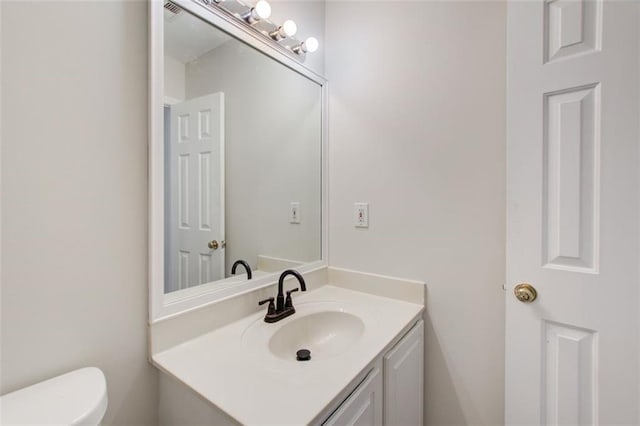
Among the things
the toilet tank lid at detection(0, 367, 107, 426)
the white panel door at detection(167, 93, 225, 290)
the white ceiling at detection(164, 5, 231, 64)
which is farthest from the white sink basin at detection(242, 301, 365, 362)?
the white ceiling at detection(164, 5, 231, 64)

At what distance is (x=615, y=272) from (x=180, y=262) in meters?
1.32

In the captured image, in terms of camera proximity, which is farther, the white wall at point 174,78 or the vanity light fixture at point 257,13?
the vanity light fixture at point 257,13

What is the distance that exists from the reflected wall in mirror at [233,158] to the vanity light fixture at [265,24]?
8cm

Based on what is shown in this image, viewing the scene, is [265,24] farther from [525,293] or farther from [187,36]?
[525,293]

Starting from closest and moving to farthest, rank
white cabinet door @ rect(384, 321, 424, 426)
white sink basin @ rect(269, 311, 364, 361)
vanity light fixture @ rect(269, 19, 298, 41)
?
white cabinet door @ rect(384, 321, 424, 426), white sink basin @ rect(269, 311, 364, 361), vanity light fixture @ rect(269, 19, 298, 41)

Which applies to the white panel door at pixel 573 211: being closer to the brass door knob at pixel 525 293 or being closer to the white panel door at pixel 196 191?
the brass door knob at pixel 525 293

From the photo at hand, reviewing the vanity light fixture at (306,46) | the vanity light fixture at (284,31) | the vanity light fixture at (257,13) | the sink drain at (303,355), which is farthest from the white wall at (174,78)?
the sink drain at (303,355)

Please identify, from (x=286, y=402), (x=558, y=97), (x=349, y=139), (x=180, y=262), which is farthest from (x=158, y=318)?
(x=558, y=97)

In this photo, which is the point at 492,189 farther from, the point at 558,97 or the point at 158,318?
the point at 158,318

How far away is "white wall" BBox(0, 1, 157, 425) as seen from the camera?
0.65m

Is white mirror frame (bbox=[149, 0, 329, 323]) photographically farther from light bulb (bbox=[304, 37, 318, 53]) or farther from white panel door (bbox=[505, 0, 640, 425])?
white panel door (bbox=[505, 0, 640, 425])

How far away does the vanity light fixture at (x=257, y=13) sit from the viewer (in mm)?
1067

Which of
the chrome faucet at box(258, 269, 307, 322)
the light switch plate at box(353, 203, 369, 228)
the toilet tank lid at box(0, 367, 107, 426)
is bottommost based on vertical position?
the toilet tank lid at box(0, 367, 107, 426)

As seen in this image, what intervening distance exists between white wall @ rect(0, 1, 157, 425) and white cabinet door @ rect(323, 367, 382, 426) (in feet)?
1.97
